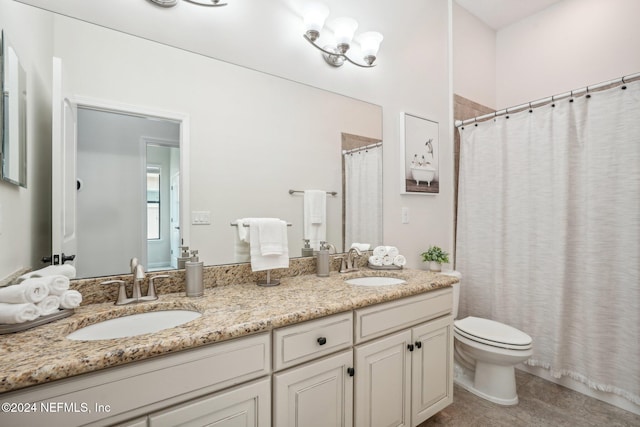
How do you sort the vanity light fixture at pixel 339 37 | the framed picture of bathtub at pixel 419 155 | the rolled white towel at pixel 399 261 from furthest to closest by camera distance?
1. the framed picture of bathtub at pixel 419 155
2. the rolled white towel at pixel 399 261
3. the vanity light fixture at pixel 339 37

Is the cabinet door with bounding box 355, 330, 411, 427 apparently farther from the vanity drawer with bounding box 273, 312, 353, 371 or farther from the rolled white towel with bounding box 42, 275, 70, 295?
the rolled white towel with bounding box 42, 275, 70, 295

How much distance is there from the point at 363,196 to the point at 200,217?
1.05m

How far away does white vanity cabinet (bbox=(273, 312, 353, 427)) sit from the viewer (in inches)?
42.5

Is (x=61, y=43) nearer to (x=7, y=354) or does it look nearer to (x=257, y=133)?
(x=257, y=133)

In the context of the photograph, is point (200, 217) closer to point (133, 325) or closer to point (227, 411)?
point (133, 325)

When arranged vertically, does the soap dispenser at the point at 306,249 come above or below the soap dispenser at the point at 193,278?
above

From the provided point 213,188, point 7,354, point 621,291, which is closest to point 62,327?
point 7,354

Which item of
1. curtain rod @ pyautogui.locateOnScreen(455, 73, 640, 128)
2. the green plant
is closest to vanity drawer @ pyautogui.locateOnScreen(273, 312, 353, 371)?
the green plant

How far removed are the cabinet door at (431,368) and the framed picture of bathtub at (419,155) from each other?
3.32 ft

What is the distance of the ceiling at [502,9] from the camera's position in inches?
105

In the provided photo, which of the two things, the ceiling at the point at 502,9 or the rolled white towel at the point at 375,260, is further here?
the ceiling at the point at 502,9

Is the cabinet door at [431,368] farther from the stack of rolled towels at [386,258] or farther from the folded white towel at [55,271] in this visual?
the folded white towel at [55,271]

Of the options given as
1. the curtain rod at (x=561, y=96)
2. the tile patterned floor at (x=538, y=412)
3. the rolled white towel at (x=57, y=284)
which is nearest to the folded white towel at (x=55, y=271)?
the rolled white towel at (x=57, y=284)

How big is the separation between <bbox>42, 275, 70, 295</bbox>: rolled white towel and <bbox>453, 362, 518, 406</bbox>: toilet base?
7.45 feet
